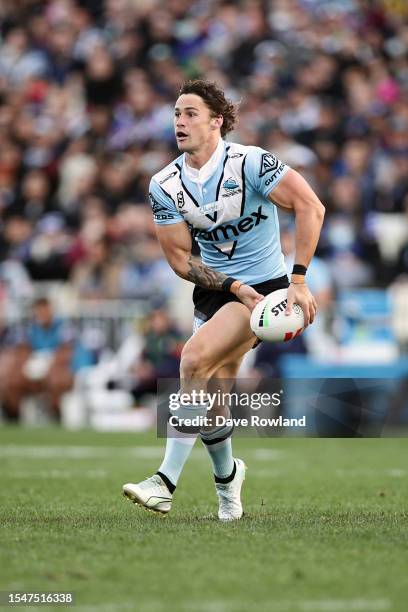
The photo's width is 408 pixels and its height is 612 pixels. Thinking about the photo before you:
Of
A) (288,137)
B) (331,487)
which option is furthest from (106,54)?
(331,487)

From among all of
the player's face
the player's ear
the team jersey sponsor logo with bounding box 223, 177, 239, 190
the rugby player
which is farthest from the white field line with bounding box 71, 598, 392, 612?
the player's ear

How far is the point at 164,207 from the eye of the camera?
7.38 metres

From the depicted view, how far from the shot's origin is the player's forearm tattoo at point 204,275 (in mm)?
7344

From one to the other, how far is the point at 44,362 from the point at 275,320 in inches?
401

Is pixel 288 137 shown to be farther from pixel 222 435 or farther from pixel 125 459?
pixel 222 435

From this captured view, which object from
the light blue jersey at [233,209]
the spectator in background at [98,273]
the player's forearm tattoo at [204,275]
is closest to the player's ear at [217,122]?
the light blue jersey at [233,209]

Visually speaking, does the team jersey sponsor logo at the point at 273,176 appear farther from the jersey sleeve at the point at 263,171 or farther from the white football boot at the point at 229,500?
the white football boot at the point at 229,500

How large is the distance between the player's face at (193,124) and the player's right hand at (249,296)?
86 centimetres

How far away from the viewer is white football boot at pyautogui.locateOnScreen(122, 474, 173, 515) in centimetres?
719

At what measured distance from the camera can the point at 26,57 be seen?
21.6 m

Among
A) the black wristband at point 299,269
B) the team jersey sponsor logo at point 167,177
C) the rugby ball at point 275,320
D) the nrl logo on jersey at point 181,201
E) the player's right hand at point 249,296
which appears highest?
the team jersey sponsor logo at point 167,177

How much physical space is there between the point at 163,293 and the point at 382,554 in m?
11.3

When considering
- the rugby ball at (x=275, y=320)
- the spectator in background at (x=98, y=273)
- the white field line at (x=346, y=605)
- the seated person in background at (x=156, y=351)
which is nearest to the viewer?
the white field line at (x=346, y=605)

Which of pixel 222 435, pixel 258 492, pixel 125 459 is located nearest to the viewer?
pixel 222 435
